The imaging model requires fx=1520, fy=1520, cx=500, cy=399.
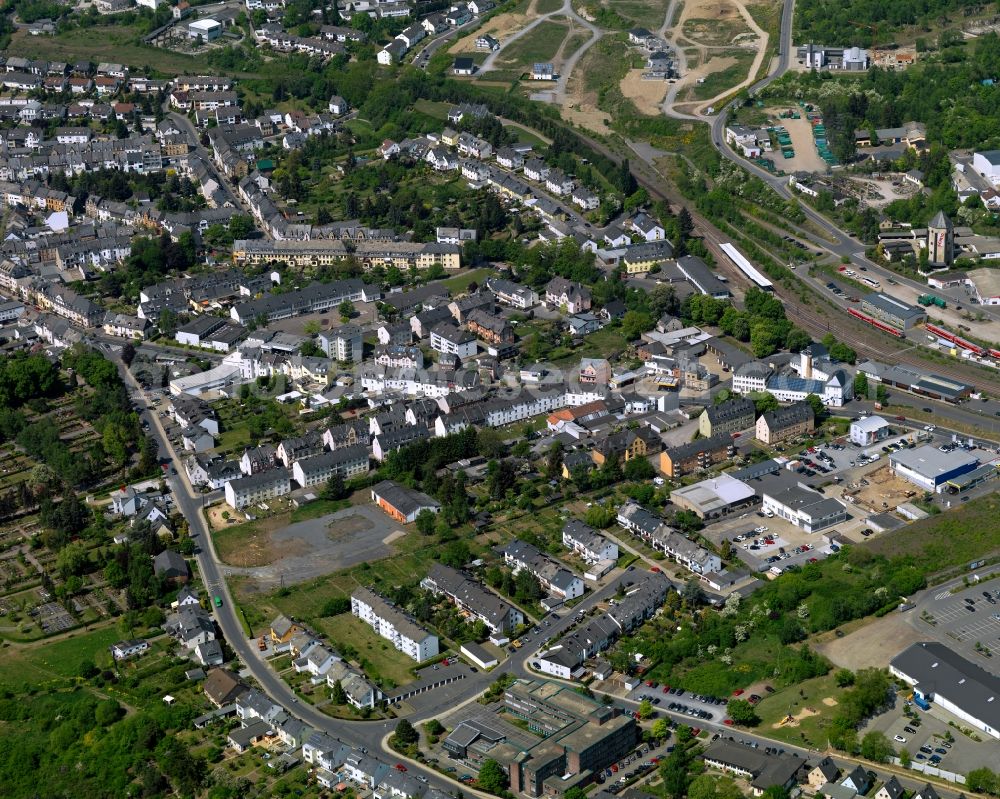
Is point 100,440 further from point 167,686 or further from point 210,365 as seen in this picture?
point 167,686

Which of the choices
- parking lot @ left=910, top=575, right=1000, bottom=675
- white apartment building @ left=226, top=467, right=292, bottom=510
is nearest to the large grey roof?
parking lot @ left=910, top=575, right=1000, bottom=675

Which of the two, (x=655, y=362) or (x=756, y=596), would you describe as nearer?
(x=756, y=596)

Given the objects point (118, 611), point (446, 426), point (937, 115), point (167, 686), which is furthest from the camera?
point (937, 115)

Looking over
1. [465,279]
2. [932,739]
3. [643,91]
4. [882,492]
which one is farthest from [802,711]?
[643,91]

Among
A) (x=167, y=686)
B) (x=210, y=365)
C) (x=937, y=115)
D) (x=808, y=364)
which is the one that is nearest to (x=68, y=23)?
(x=210, y=365)

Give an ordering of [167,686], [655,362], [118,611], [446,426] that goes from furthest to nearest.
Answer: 1. [655,362]
2. [446,426]
3. [118,611]
4. [167,686]

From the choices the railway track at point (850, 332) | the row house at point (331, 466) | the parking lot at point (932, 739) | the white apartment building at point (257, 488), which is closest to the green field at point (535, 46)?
the railway track at point (850, 332)

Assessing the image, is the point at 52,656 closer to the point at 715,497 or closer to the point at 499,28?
the point at 715,497
